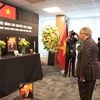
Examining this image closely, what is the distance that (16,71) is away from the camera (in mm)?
3377

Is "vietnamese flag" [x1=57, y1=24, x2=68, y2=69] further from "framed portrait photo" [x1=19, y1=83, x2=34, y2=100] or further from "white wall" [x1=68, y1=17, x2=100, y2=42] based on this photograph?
"framed portrait photo" [x1=19, y1=83, x2=34, y2=100]

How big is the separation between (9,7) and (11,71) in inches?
83.2

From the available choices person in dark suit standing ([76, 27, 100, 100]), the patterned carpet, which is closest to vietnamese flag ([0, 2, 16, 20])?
the patterned carpet

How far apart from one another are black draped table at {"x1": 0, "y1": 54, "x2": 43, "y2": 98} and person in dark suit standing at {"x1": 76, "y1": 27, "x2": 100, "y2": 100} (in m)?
1.76

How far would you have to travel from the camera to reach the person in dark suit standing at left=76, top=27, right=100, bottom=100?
200 cm

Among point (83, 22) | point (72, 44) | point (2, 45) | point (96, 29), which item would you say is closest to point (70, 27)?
point (83, 22)

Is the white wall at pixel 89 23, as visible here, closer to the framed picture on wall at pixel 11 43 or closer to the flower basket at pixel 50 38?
the flower basket at pixel 50 38

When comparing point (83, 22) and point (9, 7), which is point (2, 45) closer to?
point (9, 7)

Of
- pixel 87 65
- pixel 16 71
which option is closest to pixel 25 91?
pixel 16 71

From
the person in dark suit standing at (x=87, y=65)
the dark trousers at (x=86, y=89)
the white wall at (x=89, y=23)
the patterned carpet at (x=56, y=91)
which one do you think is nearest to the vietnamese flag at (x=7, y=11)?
the patterned carpet at (x=56, y=91)

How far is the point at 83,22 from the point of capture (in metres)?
6.54

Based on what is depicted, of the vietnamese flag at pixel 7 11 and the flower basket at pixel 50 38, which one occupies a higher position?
the vietnamese flag at pixel 7 11

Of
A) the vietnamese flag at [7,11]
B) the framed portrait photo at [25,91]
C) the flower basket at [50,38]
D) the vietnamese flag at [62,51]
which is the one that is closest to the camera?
the framed portrait photo at [25,91]

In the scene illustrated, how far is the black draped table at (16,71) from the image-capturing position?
297 centimetres
